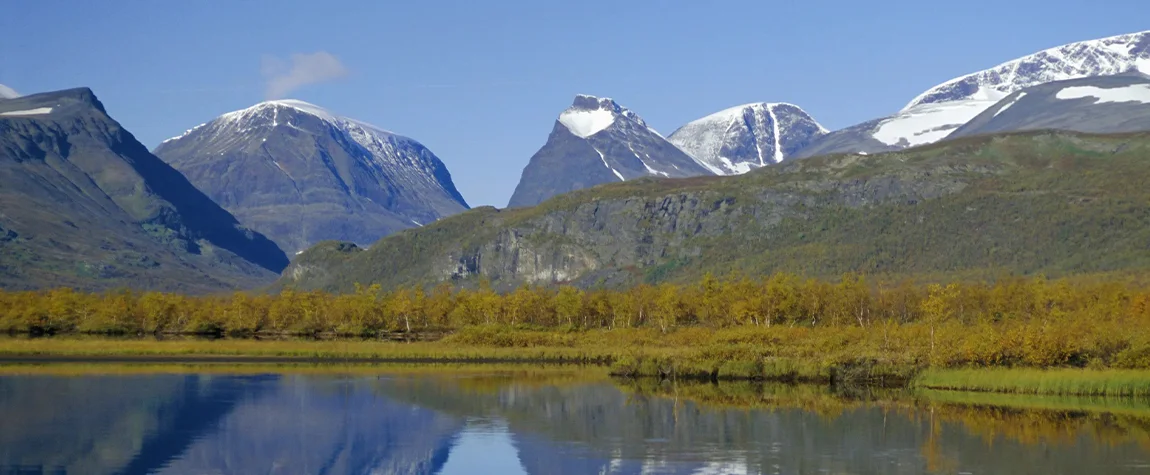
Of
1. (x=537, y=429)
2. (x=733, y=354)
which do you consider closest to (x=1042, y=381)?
(x=733, y=354)

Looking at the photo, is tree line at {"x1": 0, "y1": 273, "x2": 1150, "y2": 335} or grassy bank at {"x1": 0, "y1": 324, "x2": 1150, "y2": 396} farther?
tree line at {"x1": 0, "y1": 273, "x2": 1150, "y2": 335}

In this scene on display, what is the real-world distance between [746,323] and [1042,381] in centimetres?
6910

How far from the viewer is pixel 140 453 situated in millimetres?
58125

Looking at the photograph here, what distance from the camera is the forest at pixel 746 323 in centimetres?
9594

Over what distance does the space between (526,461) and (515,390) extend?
32.8 m

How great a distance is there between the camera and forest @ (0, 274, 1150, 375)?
95.9 m

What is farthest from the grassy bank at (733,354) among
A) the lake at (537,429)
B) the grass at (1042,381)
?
the lake at (537,429)

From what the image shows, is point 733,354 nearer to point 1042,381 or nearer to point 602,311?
point 1042,381

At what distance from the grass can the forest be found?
2396 millimetres

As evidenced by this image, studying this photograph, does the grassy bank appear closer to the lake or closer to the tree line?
the lake

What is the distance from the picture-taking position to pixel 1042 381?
86.4 metres

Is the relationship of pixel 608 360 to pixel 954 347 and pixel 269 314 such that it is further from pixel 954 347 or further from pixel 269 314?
pixel 269 314

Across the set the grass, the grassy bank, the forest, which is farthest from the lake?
the forest

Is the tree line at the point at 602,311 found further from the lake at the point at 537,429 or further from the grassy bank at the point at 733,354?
the lake at the point at 537,429
